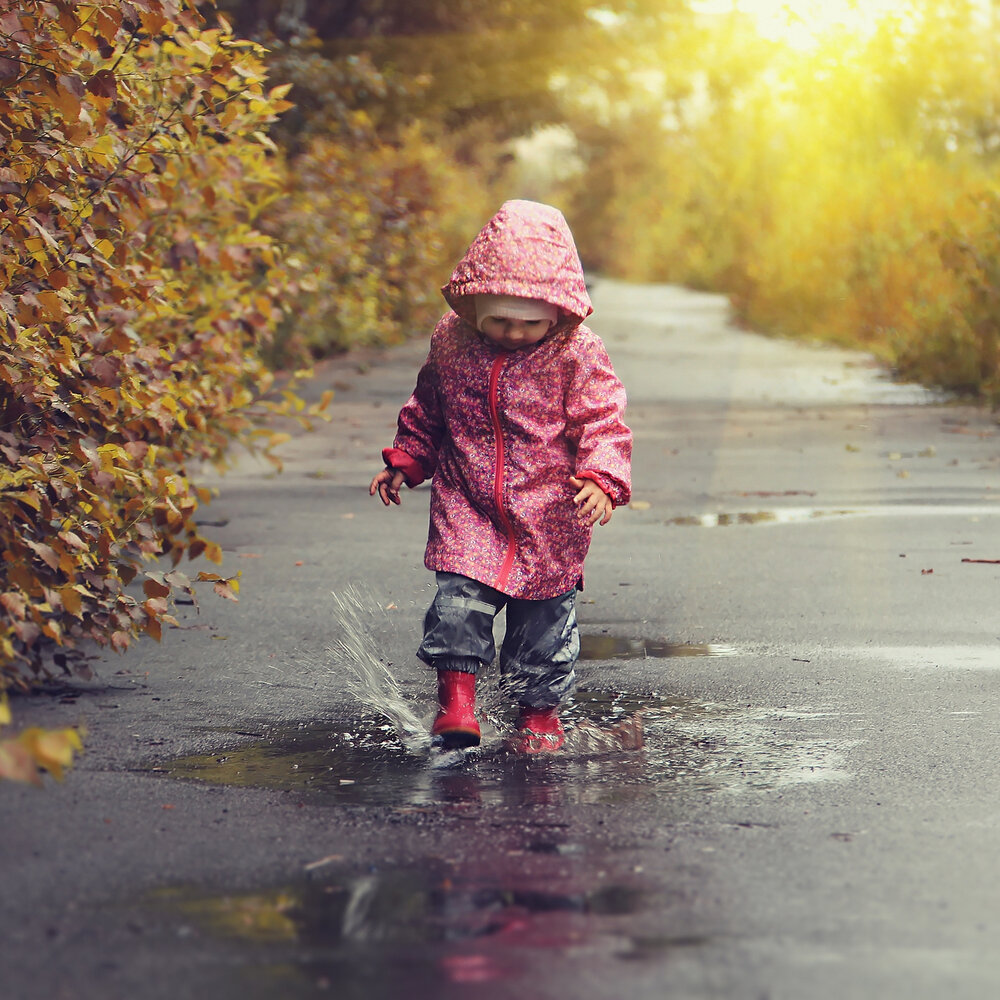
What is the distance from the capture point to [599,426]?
465 centimetres

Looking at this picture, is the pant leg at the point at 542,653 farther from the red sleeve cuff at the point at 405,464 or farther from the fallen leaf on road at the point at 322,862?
the fallen leaf on road at the point at 322,862

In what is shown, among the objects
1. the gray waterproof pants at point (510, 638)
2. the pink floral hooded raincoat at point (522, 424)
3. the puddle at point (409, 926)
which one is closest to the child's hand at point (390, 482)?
the pink floral hooded raincoat at point (522, 424)

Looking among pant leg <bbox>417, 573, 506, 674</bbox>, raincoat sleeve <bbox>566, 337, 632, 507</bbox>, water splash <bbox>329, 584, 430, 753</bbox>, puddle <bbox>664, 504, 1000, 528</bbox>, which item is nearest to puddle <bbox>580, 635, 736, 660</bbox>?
water splash <bbox>329, 584, 430, 753</bbox>

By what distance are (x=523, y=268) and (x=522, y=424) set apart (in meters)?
0.40

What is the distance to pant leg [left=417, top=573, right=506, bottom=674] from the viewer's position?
4.70 metres

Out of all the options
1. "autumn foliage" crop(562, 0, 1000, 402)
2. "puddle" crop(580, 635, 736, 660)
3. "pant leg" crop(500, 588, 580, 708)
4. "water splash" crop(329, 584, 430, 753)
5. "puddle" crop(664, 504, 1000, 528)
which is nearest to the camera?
"pant leg" crop(500, 588, 580, 708)

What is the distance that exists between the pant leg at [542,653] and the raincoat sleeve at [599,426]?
0.40m

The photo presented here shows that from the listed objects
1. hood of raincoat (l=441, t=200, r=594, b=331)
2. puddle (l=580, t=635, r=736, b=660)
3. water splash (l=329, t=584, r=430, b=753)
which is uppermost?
hood of raincoat (l=441, t=200, r=594, b=331)

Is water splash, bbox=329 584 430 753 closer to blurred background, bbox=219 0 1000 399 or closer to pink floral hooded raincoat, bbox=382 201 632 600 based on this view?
pink floral hooded raincoat, bbox=382 201 632 600

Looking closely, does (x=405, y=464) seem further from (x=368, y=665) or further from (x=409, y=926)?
(x=409, y=926)

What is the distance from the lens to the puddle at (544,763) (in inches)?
170

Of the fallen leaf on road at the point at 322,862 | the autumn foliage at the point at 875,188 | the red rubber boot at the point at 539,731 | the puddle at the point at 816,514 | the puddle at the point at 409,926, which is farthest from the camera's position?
the autumn foliage at the point at 875,188

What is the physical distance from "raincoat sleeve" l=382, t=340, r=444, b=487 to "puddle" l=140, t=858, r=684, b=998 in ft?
4.87

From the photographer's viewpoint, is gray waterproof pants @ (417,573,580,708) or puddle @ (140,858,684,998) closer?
puddle @ (140,858,684,998)
